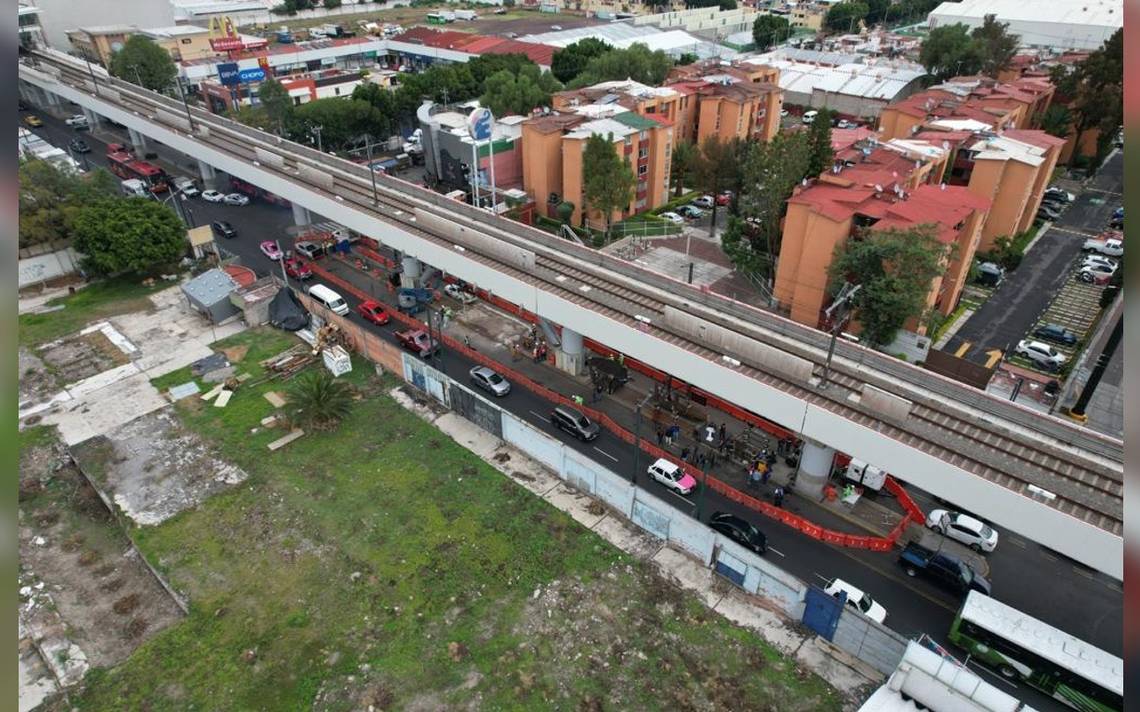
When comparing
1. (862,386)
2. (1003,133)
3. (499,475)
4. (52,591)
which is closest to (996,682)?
(862,386)

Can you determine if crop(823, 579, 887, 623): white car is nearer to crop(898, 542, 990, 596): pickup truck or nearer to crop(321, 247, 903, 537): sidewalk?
crop(898, 542, 990, 596): pickup truck

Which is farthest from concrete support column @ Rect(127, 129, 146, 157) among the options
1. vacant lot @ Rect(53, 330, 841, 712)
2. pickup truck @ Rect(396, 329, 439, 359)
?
vacant lot @ Rect(53, 330, 841, 712)

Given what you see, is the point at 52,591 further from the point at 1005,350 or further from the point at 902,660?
the point at 1005,350

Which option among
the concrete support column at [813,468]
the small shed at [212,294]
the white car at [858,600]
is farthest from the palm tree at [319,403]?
the white car at [858,600]

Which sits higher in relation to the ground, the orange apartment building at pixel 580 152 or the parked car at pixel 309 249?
the orange apartment building at pixel 580 152

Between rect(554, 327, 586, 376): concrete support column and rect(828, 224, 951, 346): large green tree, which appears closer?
rect(828, 224, 951, 346): large green tree

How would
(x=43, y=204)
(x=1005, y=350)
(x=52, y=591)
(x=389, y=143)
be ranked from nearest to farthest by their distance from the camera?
1. (x=52, y=591)
2. (x=1005, y=350)
3. (x=43, y=204)
4. (x=389, y=143)

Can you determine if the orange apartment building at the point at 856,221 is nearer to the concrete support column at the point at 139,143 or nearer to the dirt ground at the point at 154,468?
the dirt ground at the point at 154,468
